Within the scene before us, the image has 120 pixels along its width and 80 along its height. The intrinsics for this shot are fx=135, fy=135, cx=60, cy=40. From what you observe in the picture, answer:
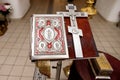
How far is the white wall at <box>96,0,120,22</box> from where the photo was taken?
132 inches

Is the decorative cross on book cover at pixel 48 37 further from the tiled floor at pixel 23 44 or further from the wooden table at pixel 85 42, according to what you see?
the tiled floor at pixel 23 44

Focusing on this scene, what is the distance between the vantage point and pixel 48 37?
0.99 meters

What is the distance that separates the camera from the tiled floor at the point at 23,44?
1999 mm

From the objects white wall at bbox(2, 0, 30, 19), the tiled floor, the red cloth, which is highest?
the red cloth

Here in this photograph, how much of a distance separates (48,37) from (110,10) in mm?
2900

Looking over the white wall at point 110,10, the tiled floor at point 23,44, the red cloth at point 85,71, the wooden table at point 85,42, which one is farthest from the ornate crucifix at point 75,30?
the white wall at point 110,10

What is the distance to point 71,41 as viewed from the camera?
101 centimetres

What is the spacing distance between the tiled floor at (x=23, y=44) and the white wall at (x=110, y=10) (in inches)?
5.4

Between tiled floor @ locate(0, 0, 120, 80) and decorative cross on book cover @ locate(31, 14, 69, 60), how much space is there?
1.11 meters

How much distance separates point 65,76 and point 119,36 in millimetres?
1786

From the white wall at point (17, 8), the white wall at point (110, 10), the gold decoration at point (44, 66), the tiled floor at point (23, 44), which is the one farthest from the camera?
the white wall at point (110, 10)

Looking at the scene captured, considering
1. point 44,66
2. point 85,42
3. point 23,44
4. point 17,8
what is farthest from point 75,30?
point 17,8

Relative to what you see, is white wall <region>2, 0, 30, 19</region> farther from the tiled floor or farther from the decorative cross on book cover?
the decorative cross on book cover

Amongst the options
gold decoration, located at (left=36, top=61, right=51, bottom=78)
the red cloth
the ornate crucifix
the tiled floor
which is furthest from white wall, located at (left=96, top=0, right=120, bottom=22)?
gold decoration, located at (left=36, top=61, right=51, bottom=78)
